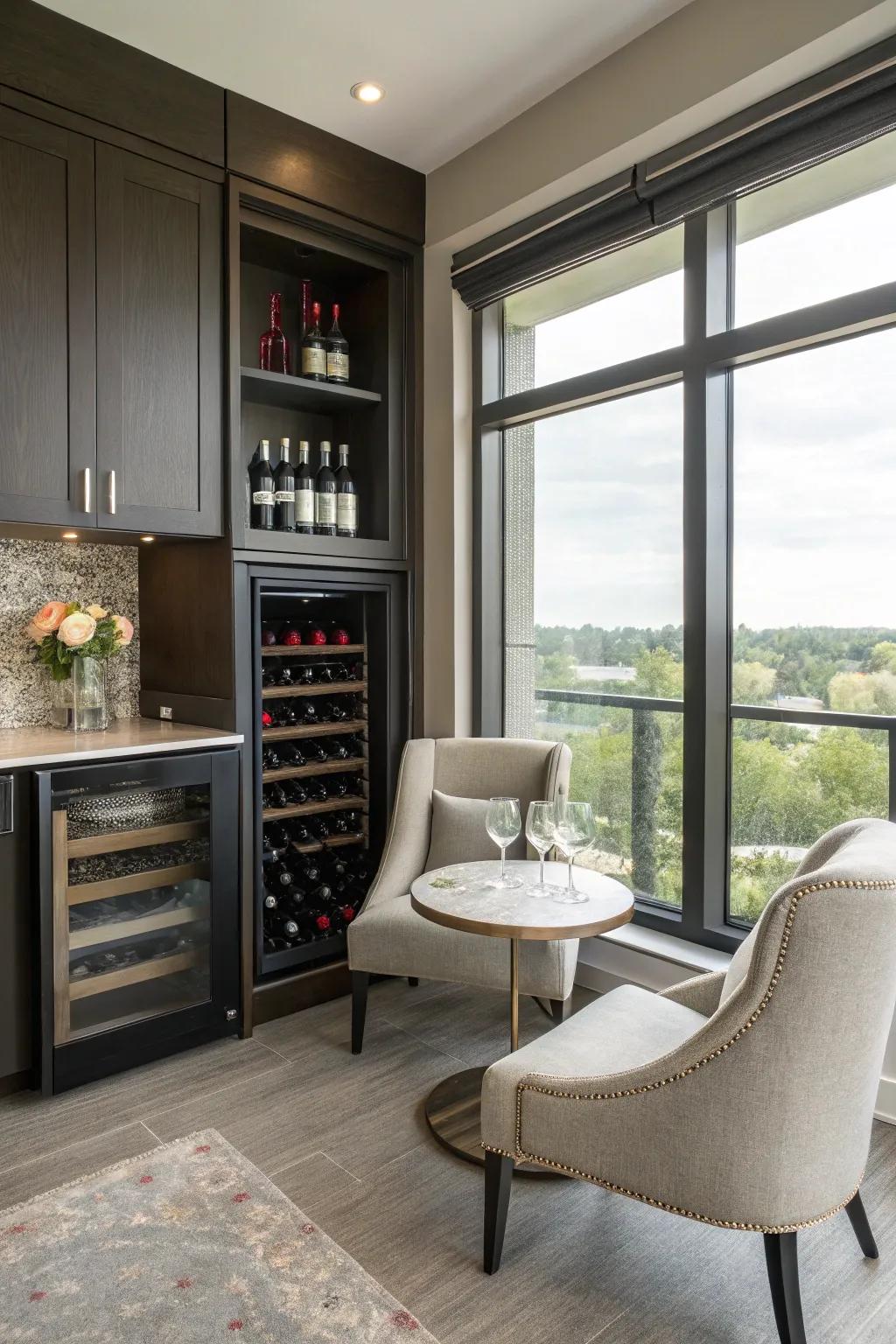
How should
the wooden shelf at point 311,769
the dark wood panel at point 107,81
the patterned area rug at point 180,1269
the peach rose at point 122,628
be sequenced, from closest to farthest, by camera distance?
1. the patterned area rug at point 180,1269
2. the dark wood panel at point 107,81
3. the peach rose at point 122,628
4. the wooden shelf at point 311,769

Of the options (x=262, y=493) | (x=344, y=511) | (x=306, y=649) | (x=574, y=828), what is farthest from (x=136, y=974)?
(x=344, y=511)

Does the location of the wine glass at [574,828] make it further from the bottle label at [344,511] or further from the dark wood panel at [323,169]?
the dark wood panel at [323,169]

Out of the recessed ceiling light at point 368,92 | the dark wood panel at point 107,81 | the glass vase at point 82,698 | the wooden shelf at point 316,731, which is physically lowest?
the wooden shelf at point 316,731

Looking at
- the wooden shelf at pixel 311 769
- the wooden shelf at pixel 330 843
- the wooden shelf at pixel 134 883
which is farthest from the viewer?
the wooden shelf at pixel 330 843

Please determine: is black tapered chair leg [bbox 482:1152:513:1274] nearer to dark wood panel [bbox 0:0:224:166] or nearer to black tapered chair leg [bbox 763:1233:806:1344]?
black tapered chair leg [bbox 763:1233:806:1344]

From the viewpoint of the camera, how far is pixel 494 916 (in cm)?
197

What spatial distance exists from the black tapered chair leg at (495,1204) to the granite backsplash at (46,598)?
6.95 ft

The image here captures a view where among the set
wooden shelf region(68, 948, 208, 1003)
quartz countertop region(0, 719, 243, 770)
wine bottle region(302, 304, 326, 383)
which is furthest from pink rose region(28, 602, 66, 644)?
wine bottle region(302, 304, 326, 383)

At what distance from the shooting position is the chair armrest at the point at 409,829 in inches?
111

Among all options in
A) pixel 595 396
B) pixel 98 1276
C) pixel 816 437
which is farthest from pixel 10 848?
pixel 816 437

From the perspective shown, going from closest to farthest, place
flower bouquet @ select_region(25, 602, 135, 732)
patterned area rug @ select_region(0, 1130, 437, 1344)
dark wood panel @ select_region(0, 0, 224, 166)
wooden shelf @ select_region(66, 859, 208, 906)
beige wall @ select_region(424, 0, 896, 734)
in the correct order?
patterned area rug @ select_region(0, 1130, 437, 1344) < beige wall @ select_region(424, 0, 896, 734) < dark wood panel @ select_region(0, 0, 224, 166) < wooden shelf @ select_region(66, 859, 208, 906) < flower bouquet @ select_region(25, 602, 135, 732)

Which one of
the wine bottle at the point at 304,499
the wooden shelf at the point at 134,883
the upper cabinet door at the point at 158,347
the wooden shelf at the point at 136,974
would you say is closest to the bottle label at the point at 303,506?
the wine bottle at the point at 304,499

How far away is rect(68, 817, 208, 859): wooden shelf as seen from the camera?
2.48m

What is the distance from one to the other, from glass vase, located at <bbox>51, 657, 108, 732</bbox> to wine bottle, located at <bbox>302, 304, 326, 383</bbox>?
1.28 meters
